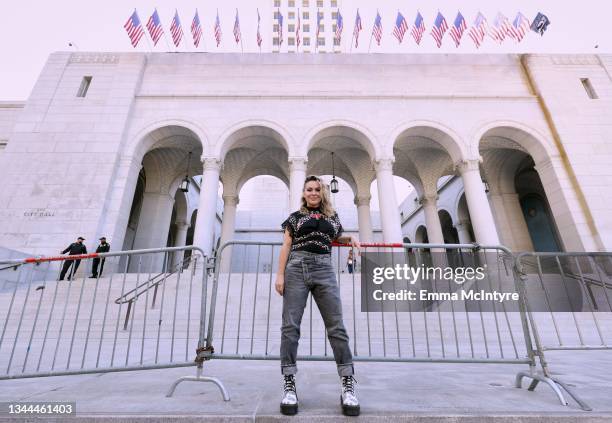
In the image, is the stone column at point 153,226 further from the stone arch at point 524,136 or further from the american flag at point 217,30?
the stone arch at point 524,136

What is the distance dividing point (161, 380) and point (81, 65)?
1670cm

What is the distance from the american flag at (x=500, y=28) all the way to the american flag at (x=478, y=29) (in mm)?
333

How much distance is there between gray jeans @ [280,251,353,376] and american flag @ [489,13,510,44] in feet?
52.1

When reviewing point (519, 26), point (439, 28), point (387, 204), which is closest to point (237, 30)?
point (439, 28)

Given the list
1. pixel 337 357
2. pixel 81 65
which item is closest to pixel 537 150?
pixel 337 357

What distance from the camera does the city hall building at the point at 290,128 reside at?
11.3 m

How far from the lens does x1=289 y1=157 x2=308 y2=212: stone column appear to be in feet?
38.9

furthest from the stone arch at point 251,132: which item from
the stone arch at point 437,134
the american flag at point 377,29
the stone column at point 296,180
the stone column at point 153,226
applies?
the american flag at point 377,29

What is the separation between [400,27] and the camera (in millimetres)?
14062

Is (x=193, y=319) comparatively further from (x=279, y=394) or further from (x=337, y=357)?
Result: (x=337, y=357)

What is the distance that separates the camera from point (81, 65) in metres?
14.1

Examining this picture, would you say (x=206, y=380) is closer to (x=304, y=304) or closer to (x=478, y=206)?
(x=304, y=304)

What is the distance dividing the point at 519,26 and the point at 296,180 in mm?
12283

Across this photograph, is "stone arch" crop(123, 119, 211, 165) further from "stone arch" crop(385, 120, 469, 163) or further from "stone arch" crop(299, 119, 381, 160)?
"stone arch" crop(385, 120, 469, 163)
